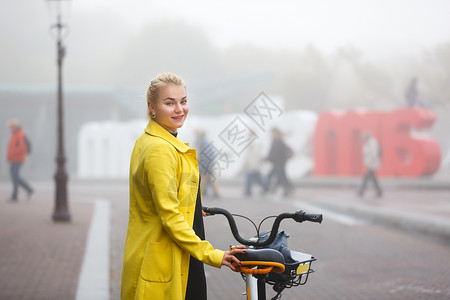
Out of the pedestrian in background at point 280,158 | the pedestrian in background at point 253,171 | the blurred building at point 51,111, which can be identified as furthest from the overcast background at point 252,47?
the pedestrian in background at point 280,158

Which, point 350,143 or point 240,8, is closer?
point 350,143

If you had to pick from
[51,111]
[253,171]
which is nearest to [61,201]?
[253,171]

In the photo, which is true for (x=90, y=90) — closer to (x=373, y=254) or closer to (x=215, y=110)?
(x=215, y=110)

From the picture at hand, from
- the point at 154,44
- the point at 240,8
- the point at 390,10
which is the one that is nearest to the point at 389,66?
the point at 390,10

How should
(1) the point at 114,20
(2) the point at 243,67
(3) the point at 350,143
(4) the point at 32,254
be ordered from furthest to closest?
(2) the point at 243,67, (1) the point at 114,20, (3) the point at 350,143, (4) the point at 32,254

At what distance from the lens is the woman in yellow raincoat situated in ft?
7.96

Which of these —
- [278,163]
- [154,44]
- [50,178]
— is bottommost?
[50,178]

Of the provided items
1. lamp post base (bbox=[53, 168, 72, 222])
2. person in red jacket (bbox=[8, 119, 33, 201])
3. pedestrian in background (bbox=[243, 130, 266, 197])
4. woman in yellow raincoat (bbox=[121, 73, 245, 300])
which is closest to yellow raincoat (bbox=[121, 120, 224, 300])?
woman in yellow raincoat (bbox=[121, 73, 245, 300])

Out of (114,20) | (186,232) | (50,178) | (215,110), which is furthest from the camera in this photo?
(114,20)

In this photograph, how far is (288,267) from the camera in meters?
2.35

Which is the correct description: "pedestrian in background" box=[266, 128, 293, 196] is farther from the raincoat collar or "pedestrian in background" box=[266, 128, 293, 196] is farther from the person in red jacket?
the raincoat collar

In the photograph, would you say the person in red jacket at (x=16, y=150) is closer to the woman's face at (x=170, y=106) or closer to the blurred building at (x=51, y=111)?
the woman's face at (x=170, y=106)

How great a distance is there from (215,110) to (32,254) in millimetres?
33137

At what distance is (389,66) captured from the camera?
4519 cm
